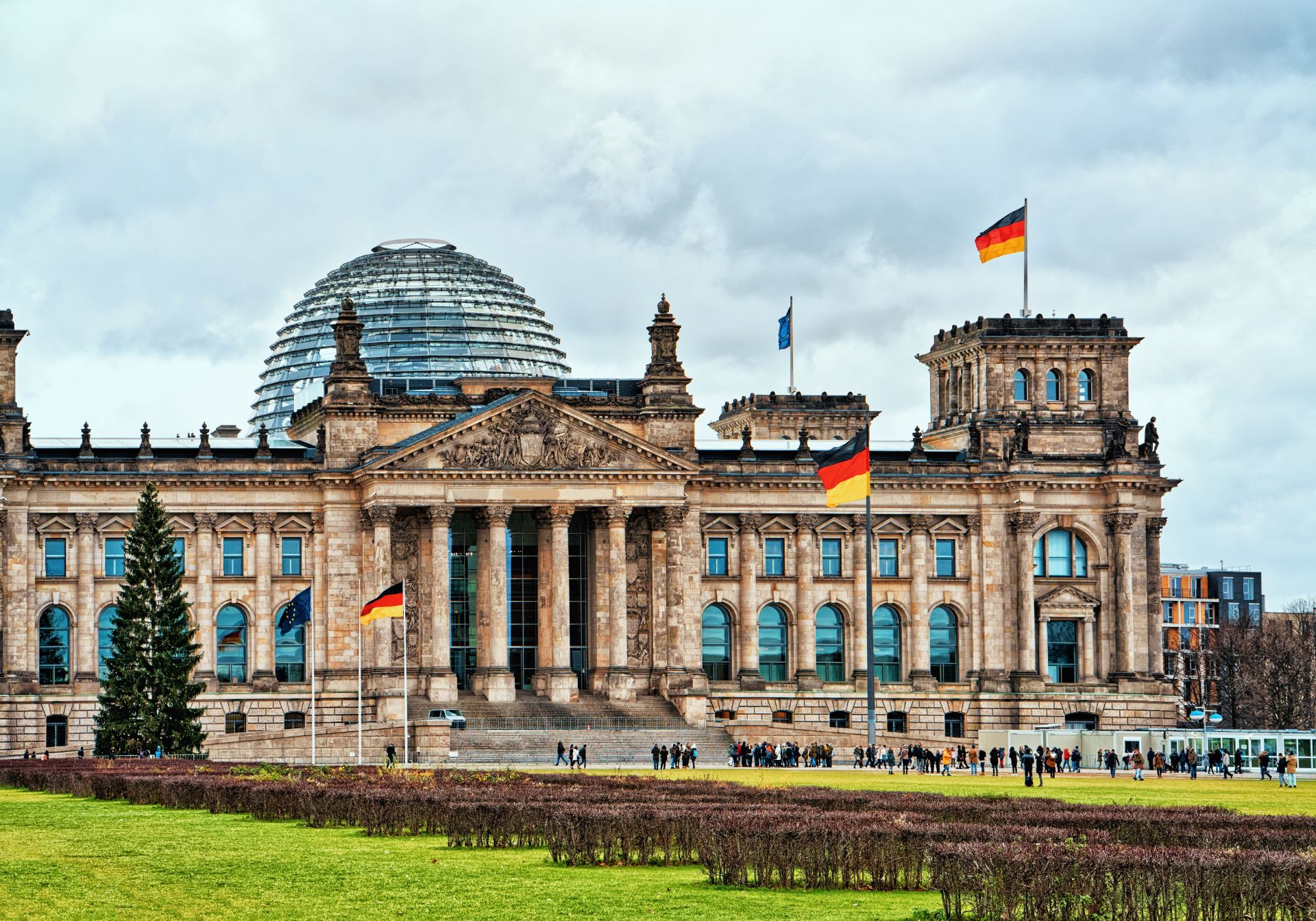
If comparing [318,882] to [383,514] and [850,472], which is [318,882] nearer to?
[850,472]

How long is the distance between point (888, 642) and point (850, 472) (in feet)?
102

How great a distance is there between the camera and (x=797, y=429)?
140125 mm

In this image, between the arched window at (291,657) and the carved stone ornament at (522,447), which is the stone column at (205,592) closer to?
the arched window at (291,657)

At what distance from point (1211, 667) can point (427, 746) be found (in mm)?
110961

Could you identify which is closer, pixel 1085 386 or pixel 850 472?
pixel 850 472

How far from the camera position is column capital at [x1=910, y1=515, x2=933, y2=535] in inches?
4956

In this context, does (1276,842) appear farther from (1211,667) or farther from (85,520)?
(1211,667)

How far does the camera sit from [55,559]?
118312 millimetres

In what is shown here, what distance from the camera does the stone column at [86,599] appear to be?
386ft

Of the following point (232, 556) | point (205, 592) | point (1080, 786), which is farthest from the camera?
point (232, 556)

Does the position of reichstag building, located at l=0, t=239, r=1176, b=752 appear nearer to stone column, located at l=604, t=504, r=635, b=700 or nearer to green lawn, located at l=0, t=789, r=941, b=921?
stone column, located at l=604, t=504, r=635, b=700

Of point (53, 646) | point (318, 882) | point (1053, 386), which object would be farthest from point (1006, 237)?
point (318, 882)

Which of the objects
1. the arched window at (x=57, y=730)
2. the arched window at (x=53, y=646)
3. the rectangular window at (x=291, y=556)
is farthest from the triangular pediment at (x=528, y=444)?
the arched window at (x=57, y=730)

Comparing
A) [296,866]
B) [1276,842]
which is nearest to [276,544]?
[296,866]
